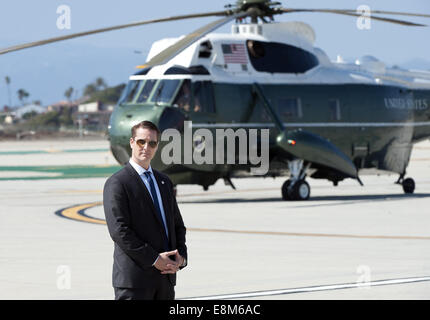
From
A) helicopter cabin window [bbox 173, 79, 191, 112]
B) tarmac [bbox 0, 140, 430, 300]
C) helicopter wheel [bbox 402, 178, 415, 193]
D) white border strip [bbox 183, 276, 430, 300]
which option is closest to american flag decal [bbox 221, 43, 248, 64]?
helicopter cabin window [bbox 173, 79, 191, 112]

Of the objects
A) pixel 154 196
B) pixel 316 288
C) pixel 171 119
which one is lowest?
pixel 316 288

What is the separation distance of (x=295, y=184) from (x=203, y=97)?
3.38 metres

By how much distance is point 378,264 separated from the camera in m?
14.1

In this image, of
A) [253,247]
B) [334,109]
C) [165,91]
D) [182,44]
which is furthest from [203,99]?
[253,247]

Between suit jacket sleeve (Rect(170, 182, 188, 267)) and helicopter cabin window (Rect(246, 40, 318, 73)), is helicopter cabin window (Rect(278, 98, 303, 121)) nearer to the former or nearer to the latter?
helicopter cabin window (Rect(246, 40, 318, 73))

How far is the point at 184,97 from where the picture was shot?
24.8 meters

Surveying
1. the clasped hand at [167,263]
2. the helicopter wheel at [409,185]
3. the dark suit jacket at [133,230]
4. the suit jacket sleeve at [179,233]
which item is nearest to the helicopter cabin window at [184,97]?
the helicopter wheel at [409,185]

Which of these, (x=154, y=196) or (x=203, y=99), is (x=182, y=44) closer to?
(x=203, y=99)

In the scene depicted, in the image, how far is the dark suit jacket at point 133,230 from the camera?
7.58 m

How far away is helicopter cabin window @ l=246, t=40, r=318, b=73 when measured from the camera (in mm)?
26219

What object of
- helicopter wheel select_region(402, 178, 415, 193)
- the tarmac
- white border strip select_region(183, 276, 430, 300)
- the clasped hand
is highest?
the clasped hand

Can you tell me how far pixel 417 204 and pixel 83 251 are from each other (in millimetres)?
11816

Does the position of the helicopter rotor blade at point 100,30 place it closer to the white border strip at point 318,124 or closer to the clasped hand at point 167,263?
the white border strip at point 318,124

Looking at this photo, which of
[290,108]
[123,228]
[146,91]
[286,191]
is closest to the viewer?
[123,228]
